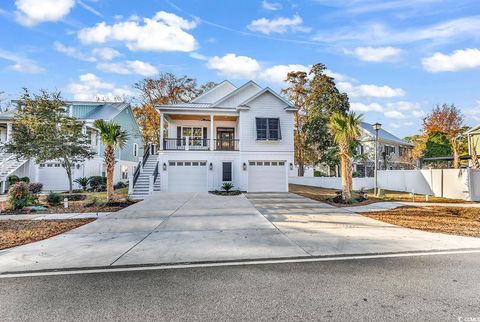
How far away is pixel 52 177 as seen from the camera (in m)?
22.1

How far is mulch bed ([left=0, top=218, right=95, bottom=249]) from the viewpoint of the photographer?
6.89 m

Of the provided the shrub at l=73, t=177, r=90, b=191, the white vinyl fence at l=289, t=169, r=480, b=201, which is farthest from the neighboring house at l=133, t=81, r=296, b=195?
the white vinyl fence at l=289, t=169, r=480, b=201

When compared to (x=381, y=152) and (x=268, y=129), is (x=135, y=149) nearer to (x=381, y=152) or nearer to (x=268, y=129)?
(x=268, y=129)

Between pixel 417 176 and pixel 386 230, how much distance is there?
13.7m

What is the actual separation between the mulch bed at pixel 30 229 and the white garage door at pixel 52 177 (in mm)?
14219

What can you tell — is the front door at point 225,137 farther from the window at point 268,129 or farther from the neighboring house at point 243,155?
the window at point 268,129

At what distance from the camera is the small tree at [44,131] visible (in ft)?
54.9

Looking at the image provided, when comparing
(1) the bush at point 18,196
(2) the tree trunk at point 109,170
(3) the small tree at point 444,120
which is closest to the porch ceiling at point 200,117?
(2) the tree trunk at point 109,170

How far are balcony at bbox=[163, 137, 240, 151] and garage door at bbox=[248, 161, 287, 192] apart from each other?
92.5 inches

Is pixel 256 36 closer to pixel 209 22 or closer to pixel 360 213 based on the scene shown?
pixel 209 22

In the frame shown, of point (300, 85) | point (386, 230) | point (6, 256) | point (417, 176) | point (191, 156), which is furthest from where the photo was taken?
point (300, 85)

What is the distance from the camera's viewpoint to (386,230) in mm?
8016

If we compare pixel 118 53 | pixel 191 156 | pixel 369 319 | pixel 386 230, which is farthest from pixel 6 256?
pixel 118 53

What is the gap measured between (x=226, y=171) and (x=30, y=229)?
45.9ft
